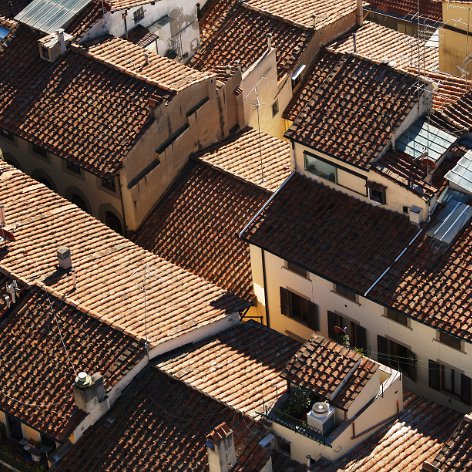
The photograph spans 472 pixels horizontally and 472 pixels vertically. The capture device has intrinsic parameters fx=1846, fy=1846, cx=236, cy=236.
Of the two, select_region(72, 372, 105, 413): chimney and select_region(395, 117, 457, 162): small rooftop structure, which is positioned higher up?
select_region(395, 117, 457, 162): small rooftop structure

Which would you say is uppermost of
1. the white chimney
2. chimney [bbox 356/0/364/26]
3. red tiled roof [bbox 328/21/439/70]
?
the white chimney

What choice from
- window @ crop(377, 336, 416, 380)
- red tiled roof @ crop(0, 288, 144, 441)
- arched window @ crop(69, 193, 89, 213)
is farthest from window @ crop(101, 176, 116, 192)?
window @ crop(377, 336, 416, 380)

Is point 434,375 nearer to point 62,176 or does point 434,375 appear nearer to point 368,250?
point 368,250

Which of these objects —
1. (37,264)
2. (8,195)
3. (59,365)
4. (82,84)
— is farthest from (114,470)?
(82,84)

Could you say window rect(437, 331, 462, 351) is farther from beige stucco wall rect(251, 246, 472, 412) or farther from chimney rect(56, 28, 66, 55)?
chimney rect(56, 28, 66, 55)

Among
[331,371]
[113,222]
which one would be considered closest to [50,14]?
[113,222]

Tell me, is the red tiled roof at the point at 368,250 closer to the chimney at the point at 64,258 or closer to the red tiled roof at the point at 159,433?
the chimney at the point at 64,258
